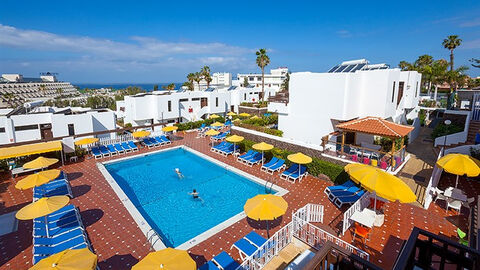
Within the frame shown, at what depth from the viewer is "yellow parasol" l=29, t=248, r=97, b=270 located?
625 cm

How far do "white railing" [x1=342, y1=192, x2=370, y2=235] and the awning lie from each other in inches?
759

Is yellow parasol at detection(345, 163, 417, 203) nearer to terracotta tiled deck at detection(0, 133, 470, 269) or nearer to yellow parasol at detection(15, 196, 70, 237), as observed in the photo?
terracotta tiled deck at detection(0, 133, 470, 269)

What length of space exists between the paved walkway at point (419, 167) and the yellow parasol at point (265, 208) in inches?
293

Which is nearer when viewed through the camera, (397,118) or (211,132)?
(397,118)

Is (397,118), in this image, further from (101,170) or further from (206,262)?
(101,170)

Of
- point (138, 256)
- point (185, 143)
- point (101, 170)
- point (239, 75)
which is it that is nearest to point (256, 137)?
point (185, 143)

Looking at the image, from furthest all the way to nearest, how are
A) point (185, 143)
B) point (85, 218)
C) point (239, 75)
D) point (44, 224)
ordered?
point (239, 75), point (185, 143), point (85, 218), point (44, 224)

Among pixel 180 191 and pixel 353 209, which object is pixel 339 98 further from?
pixel 180 191

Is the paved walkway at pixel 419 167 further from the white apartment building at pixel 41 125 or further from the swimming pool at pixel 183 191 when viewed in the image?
the white apartment building at pixel 41 125

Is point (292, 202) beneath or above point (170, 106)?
beneath

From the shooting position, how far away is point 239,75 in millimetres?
118688

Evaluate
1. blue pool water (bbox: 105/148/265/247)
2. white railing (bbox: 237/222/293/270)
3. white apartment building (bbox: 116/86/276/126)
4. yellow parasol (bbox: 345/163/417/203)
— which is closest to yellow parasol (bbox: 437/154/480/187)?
yellow parasol (bbox: 345/163/417/203)

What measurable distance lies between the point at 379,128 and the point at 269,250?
10.3 m

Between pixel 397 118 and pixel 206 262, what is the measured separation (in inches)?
802
